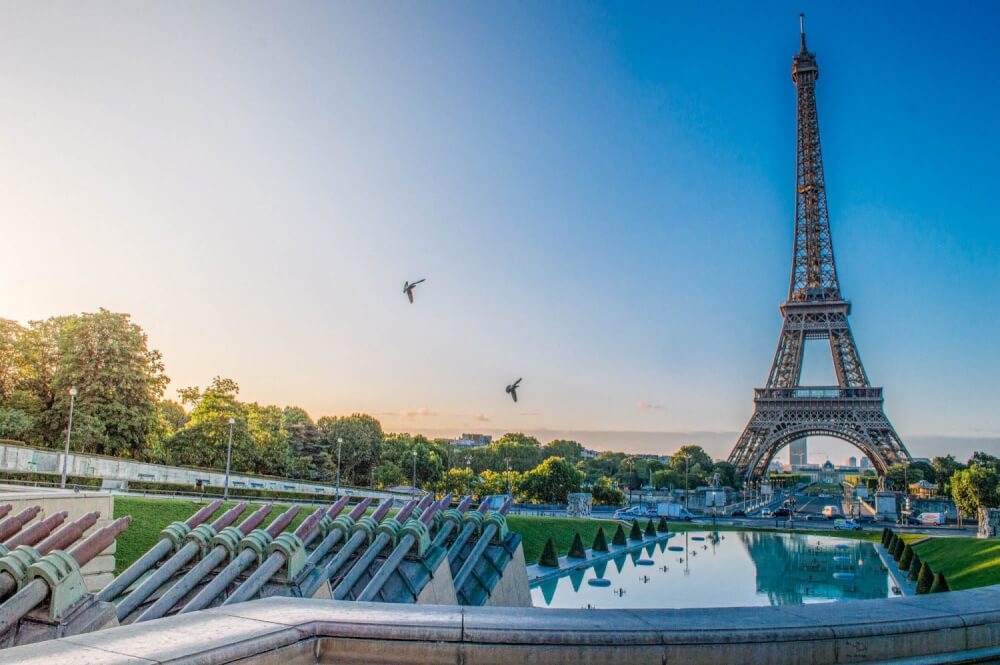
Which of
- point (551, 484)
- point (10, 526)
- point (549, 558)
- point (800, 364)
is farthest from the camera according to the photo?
point (800, 364)

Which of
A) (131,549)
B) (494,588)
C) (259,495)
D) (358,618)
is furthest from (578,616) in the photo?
(259,495)

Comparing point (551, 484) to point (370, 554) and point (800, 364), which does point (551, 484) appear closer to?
point (800, 364)

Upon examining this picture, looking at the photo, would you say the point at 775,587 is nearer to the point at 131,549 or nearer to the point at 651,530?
the point at 651,530

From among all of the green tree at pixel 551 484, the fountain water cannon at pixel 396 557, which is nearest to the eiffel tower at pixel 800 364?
the green tree at pixel 551 484

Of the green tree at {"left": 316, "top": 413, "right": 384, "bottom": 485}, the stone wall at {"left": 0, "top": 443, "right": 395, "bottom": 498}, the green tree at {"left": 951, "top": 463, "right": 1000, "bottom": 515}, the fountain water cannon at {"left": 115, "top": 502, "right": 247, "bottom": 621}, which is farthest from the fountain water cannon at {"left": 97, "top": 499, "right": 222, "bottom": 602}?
the green tree at {"left": 951, "top": 463, "right": 1000, "bottom": 515}

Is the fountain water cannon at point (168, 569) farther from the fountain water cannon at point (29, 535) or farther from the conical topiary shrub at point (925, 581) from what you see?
the conical topiary shrub at point (925, 581)

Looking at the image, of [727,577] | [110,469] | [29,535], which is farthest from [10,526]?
[727,577]
